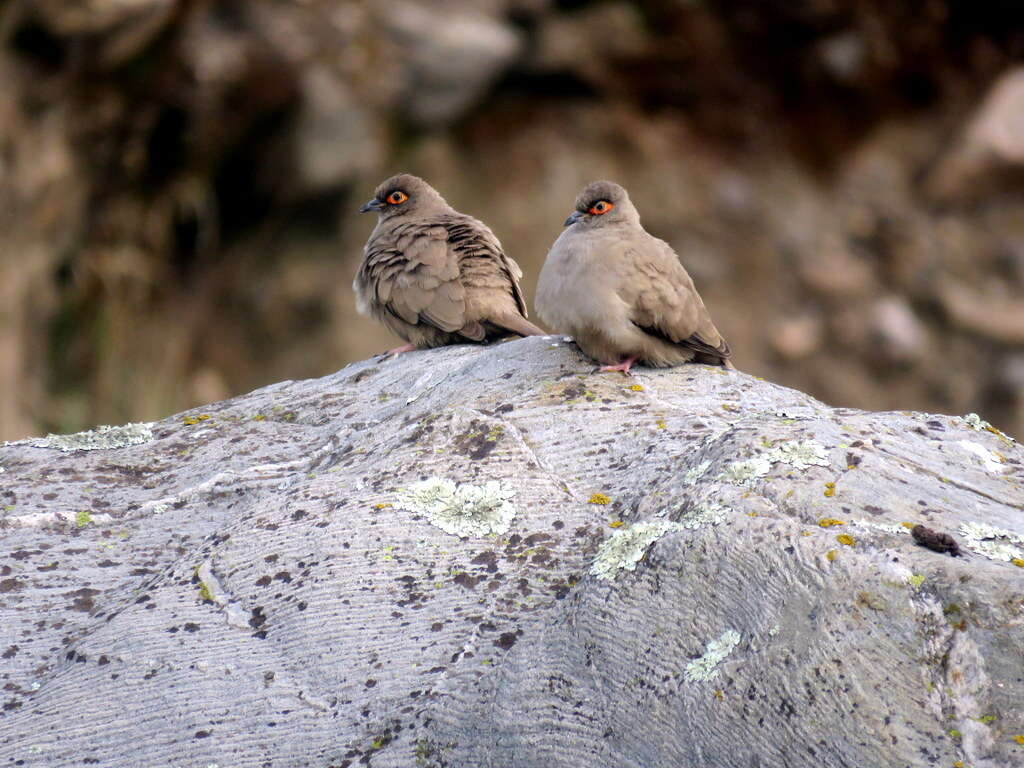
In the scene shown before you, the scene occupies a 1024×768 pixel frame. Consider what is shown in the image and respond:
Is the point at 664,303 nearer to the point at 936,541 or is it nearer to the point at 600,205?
the point at 600,205

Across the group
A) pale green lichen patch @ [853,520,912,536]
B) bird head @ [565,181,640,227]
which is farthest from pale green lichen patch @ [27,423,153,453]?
pale green lichen patch @ [853,520,912,536]

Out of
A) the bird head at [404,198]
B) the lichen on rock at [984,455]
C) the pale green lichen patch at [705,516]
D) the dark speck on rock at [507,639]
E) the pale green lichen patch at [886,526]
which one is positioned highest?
the bird head at [404,198]

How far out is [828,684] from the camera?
2.83 metres

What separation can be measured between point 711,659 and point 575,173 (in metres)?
12.3

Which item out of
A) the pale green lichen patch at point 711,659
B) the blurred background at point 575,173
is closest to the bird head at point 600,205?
the pale green lichen patch at point 711,659

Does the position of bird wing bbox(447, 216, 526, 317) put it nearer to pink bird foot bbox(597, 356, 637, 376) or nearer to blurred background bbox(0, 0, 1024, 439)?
pink bird foot bbox(597, 356, 637, 376)

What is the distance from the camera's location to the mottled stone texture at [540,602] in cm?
287

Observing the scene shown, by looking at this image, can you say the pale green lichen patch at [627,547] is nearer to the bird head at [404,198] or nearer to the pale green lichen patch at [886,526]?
the pale green lichen patch at [886,526]

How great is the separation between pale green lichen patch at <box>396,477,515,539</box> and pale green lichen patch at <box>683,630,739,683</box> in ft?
2.78

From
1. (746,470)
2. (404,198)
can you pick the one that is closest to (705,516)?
(746,470)

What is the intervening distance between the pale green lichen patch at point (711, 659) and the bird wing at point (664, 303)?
8.07 feet

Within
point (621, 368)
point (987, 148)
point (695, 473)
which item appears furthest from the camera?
point (987, 148)

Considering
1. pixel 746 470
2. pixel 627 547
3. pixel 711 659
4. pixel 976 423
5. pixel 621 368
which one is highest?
pixel 621 368

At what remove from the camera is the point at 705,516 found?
3.26 m
